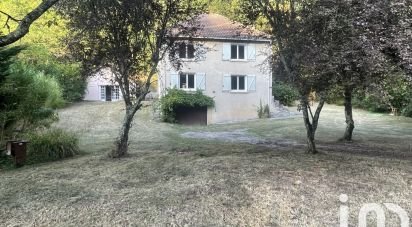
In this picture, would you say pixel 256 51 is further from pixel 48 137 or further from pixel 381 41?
pixel 381 41

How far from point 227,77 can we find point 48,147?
1910 centimetres

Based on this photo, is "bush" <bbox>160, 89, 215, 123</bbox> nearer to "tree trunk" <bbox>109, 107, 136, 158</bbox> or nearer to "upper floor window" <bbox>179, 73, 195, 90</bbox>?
"upper floor window" <bbox>179, 73, 195, 90</bbox>

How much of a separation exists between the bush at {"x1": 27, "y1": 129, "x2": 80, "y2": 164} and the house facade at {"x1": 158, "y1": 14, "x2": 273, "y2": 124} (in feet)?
52.3

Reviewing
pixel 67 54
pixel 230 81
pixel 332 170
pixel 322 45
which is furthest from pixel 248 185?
pixel 230 81

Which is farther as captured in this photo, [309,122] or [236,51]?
[236,51]

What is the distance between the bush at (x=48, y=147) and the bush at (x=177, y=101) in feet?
47.5

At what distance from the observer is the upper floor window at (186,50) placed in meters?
11.9

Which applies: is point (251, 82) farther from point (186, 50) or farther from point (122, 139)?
point (122, 139)

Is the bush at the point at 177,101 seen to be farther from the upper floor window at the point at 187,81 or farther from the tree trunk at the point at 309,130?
the tree trunk at the point at 309,130

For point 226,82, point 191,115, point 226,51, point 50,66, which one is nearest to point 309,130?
point 191,115

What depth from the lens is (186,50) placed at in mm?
12352

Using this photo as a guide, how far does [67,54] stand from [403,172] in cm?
888

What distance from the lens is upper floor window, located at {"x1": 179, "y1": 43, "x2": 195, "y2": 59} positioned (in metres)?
11.9

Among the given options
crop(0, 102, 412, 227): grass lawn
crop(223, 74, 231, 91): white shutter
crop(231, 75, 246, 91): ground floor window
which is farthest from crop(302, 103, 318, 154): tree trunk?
crop(231, 75, 246, 91): ground floor window
